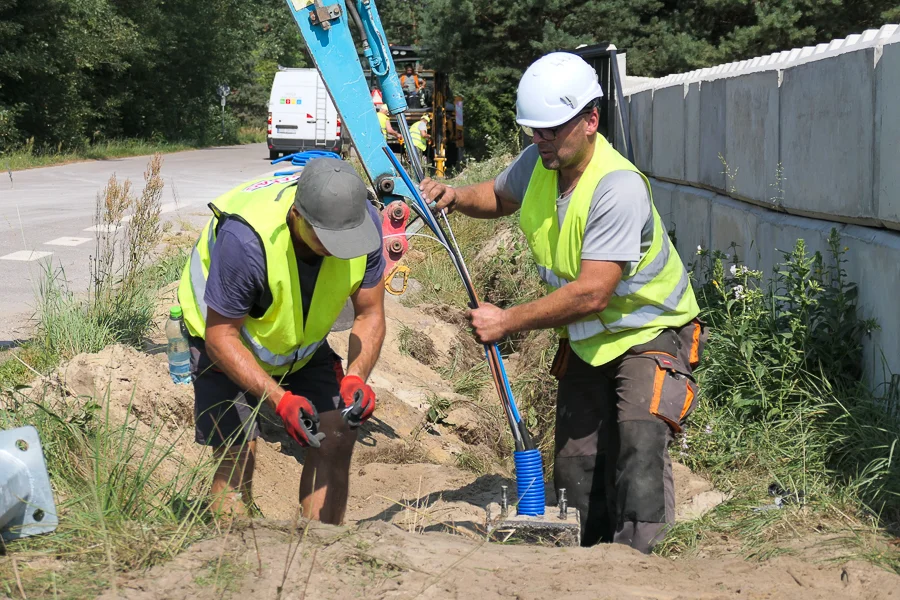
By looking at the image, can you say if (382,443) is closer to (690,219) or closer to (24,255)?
(690,219)

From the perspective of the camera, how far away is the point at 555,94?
3783 millimetres

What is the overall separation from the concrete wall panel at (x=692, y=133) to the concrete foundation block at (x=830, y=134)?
202 centimetres

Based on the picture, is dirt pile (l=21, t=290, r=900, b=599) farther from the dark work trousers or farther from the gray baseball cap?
the gray baseball cap

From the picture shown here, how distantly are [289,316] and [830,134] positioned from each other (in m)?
3.06

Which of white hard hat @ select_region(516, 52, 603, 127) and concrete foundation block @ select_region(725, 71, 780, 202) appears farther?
concrete foundation block @ select_region(725, 71, 780, 202)

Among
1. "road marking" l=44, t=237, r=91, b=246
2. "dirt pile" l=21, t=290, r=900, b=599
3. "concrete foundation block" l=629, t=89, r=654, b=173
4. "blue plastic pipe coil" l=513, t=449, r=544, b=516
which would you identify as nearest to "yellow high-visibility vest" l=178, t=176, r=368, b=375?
"dirt pile" l=21, t=290, r=900, b=599

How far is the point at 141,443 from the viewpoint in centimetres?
454

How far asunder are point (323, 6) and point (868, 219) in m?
3.56

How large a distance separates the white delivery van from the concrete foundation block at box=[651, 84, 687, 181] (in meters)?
19.1

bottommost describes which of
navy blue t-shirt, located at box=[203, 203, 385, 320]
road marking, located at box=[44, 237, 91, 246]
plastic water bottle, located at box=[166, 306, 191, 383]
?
plastic water bottle, located at box=[166, 306, 191, 383]

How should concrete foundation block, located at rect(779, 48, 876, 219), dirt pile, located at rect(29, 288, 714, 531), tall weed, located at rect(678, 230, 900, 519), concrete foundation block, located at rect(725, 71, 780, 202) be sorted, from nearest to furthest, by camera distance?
tall weed, located at rect(678, 230, 900, 519), concrete foundation block, located at rect(779, 48, 876, 219), dirt pile, located at rect(29, 288, 714, 531), concrete foundation block, located at rect(725, 71, 780, 202)

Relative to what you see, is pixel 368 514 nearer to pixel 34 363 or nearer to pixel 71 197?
pixel 34 363

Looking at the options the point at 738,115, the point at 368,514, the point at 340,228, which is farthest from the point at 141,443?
the point at 738,115

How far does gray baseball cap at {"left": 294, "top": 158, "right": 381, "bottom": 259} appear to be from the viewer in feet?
11.4
